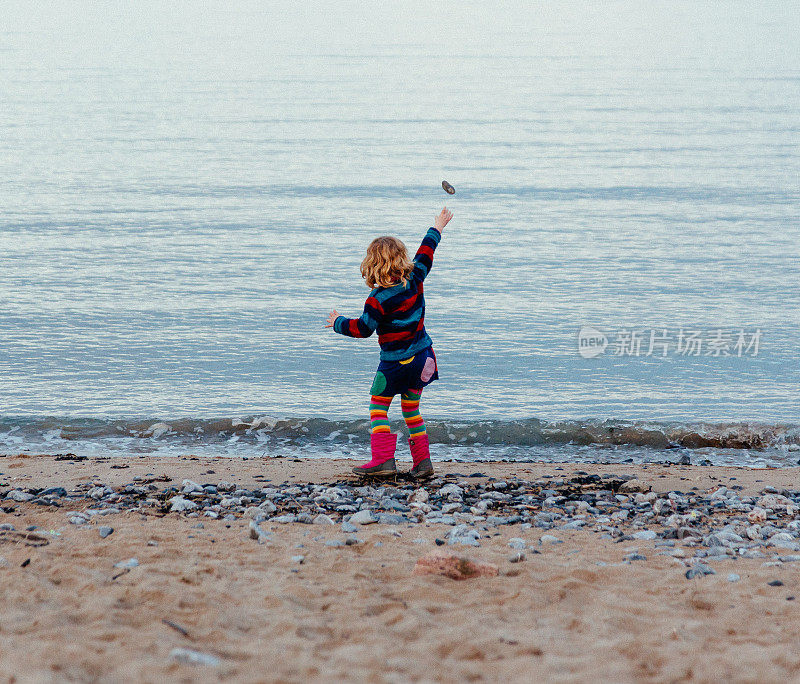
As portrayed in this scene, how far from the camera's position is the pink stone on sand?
5.99 m

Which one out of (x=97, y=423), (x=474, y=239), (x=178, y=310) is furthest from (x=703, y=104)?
(x=97, y=423)

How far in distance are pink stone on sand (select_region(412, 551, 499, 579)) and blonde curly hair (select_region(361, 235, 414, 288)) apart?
3.28m

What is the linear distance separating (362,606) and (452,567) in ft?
2.72

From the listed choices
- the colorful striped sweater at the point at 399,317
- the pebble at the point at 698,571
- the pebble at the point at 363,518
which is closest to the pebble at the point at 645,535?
the pebble at the point at 698,571

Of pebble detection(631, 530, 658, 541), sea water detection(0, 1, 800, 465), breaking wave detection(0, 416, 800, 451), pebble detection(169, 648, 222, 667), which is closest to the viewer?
pebble detection(169, 648, 222, 667)

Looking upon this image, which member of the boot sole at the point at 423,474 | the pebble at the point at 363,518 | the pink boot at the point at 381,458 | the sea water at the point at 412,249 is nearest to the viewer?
the pebble at the point at 363,518

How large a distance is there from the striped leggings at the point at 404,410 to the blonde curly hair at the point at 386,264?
4.05ft

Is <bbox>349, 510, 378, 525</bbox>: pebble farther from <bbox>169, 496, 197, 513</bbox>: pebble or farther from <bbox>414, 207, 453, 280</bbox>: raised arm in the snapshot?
<bbox>414, 207, 453, 280</bbox>: raised arm

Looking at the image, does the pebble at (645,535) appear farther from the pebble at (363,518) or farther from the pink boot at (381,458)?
the pink boot at (381,458)

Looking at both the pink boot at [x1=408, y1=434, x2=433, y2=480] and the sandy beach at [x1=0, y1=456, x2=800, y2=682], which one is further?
the pink boot at [x1=408, y1=434, x2=433, y2=480]

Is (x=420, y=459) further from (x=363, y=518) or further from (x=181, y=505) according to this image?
(x=181, y=505)

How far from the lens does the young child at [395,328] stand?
8586 millimetres

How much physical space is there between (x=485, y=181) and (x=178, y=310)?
1475 cm

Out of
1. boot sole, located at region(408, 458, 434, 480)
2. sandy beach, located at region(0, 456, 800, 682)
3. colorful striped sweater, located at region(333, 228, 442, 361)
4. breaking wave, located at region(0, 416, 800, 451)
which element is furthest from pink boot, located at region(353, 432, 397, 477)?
breaking wave, located at region(0, 416, 800, 451)
